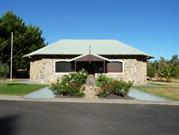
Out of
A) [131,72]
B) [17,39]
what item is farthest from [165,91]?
[17,39]

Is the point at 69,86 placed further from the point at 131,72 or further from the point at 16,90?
the point at 131,72

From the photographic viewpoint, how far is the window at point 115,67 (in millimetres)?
33719

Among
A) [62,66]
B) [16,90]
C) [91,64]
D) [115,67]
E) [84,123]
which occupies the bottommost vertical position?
[84,123]

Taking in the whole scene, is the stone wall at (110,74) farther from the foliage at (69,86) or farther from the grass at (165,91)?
the foliage at (69,86)

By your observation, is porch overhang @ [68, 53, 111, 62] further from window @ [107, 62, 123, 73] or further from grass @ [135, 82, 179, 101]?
grass @ [135, 82, 179, 101]

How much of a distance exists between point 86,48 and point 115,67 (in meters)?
4.29

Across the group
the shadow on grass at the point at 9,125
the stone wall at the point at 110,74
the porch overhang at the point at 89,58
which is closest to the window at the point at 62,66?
the stone wall at the point at 110,74

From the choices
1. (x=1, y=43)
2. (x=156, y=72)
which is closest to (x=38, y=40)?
(x=1, y=43)

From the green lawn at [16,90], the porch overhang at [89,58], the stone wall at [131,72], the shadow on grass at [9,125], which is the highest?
the porch overhang at [89,58]

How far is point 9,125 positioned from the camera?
9.52m

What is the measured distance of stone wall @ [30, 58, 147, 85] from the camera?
33.5 metres

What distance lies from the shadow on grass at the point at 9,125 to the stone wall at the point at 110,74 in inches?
871

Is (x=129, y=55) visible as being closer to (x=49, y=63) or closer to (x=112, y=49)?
(x=112, y=49)

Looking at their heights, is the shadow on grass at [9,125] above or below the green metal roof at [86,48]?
below
